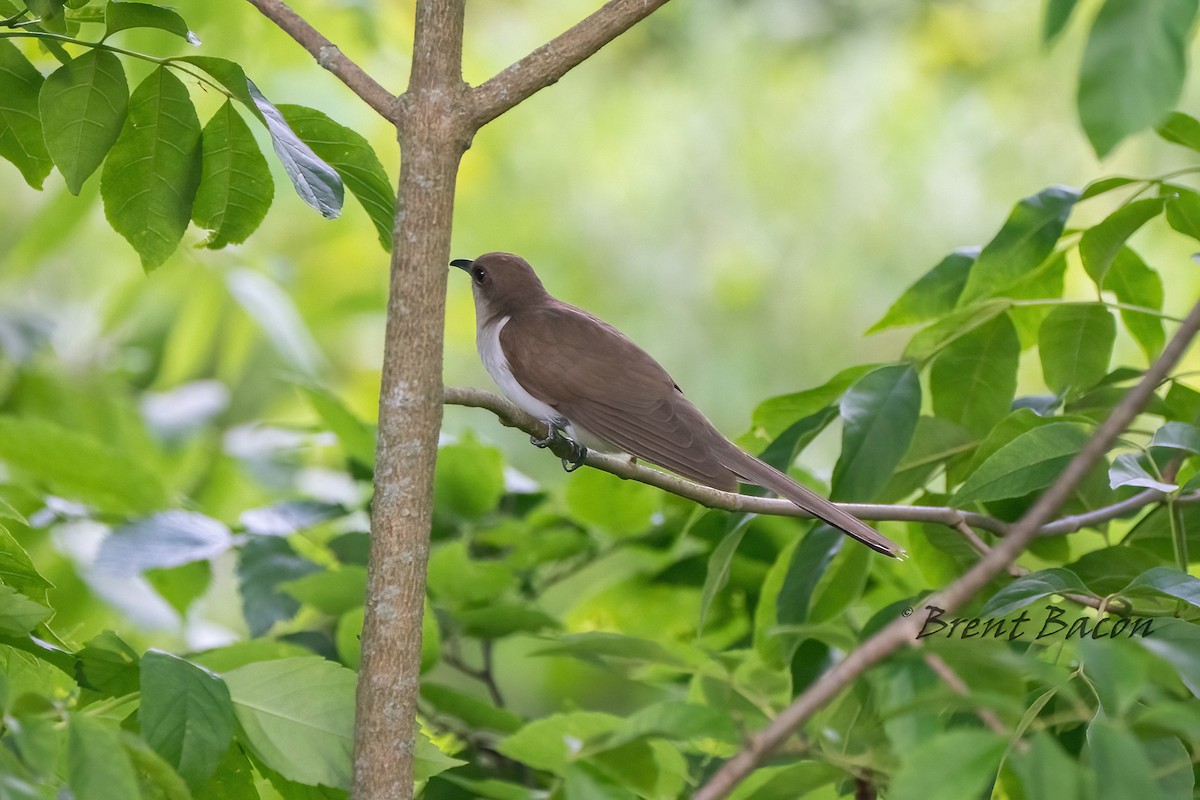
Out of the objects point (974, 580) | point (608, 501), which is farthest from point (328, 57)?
point (608, 501)

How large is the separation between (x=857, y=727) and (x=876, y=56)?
243 inches

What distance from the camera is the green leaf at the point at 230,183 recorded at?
4.52ft

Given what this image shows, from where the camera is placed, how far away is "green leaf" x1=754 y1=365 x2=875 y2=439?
5.55 ft

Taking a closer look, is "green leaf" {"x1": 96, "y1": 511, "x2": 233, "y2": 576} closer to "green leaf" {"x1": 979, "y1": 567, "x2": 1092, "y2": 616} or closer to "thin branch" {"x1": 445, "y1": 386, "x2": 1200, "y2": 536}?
"thin branch" {"x1": 445, "y1": 386, "x2": 1200, "y2": 536}

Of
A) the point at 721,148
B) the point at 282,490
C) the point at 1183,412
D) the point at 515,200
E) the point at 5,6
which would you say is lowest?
the point at 1183,412

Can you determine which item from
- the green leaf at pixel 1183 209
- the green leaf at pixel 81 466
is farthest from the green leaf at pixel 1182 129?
the green leaf at pixel 81 466

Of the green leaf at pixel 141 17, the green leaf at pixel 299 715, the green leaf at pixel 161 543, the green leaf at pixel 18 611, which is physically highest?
the green leaf at pixel 141 17

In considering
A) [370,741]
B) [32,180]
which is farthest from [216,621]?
[370,741]

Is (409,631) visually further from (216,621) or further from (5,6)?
(216,621)

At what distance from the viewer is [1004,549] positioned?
81 centimetres

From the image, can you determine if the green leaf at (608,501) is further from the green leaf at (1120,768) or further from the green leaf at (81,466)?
the green leaf at (1120,768)

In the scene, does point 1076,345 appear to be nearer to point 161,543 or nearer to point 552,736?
point 552,736

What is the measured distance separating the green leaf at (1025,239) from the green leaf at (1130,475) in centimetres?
33

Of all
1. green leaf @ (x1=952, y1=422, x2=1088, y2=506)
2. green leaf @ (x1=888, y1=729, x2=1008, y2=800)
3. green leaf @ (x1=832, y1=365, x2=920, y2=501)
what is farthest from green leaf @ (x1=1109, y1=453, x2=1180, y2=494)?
green leaf @ (x1=888, y1=729, x2=1008, y2=800)
